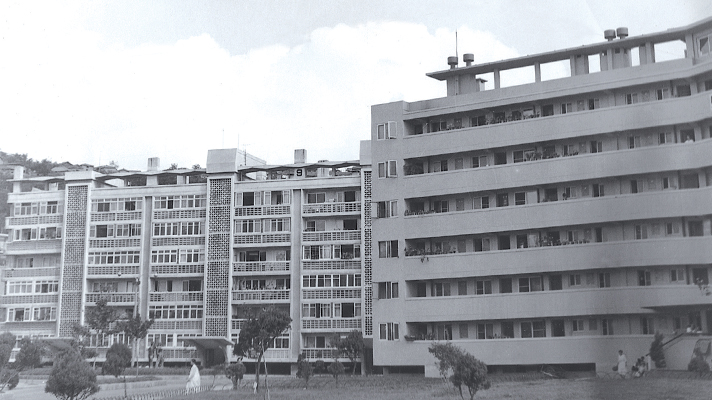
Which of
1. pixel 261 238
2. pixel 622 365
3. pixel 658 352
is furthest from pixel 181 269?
pixel 658 352

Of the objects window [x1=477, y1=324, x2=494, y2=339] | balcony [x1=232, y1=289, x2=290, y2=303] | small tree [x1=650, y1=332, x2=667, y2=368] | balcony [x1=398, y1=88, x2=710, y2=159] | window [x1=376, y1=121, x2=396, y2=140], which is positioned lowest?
small tree [x1=650, y1=332, x2=667, y2=368]

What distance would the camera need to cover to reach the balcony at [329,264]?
1427 inches

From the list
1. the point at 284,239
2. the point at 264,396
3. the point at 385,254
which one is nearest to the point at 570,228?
the point at 385,254

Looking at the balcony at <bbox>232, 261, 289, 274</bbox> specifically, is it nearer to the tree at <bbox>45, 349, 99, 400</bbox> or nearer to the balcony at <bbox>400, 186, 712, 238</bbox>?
the balcony at <bbox>400, 186, 712, 238</bbox>

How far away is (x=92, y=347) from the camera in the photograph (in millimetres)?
38312

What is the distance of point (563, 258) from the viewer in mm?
25312

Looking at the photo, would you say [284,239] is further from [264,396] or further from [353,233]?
[264,396]

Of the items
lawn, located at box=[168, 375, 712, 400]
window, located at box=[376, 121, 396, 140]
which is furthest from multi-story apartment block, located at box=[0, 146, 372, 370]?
lawn, located at box=[168, 375, 712, 400]

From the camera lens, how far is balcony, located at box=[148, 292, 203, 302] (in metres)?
38.4

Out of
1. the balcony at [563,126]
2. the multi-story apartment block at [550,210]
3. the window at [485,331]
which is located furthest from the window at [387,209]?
the window at [485,331]

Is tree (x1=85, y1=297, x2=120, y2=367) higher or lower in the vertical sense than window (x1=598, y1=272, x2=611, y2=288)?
lower

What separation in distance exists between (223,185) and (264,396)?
59.3ft

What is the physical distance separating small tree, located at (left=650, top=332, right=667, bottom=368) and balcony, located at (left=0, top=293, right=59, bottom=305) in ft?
90.8

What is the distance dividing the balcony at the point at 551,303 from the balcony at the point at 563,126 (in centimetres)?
429
